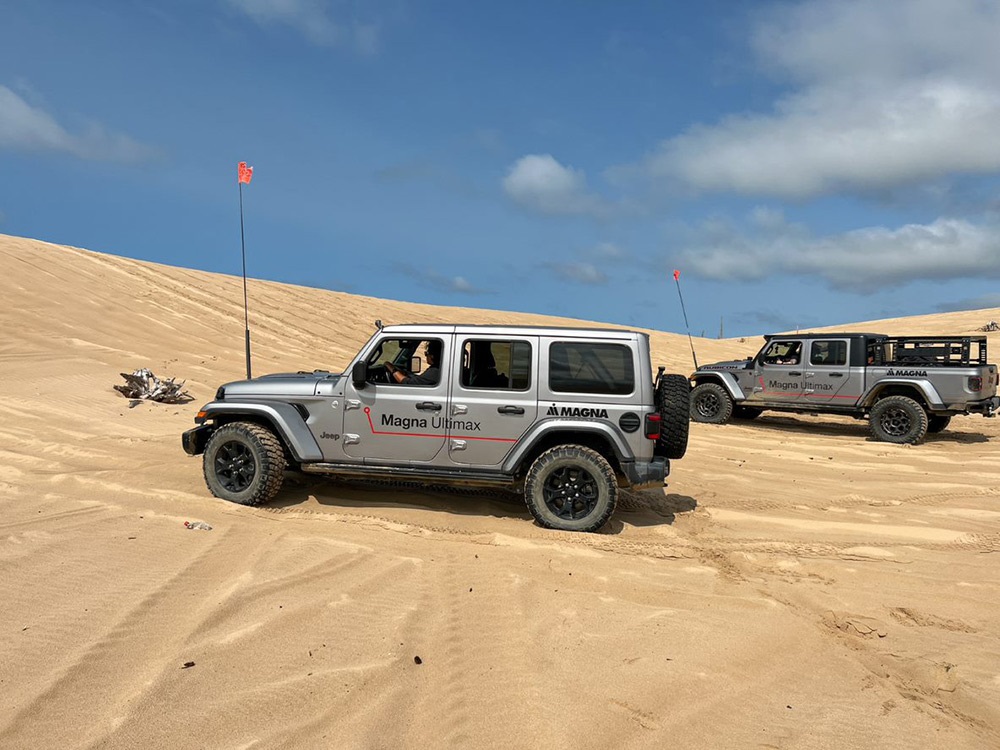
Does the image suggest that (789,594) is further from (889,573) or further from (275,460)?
(275,460)

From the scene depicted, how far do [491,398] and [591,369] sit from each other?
3.03 ft

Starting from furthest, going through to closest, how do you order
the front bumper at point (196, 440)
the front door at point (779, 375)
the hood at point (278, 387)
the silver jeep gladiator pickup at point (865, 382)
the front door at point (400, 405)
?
the front door at point (779, 375), the silver jeep gladiator pickup at point (865, 382), the front bumper at point (196, 440), the hood at point (278, 387), the front door at point (400, 405)

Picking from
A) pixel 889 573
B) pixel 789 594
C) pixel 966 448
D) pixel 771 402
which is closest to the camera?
pixel 789 594

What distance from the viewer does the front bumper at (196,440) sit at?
6387 millimetres

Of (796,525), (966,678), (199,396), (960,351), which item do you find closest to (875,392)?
(960,351)

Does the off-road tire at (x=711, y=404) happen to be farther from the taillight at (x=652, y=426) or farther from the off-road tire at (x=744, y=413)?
the taillight at (x=652, y=426)

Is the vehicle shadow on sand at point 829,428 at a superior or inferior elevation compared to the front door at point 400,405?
inferior

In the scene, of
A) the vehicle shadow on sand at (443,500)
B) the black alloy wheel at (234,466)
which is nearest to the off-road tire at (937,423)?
the vehicle shadow on sand at (443,500)

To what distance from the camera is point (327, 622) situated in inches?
149

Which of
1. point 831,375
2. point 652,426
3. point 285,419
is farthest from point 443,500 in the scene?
point 831,375

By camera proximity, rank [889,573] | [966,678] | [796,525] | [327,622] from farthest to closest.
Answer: [796,525] < [889,573] < [327,622] < [966,678]

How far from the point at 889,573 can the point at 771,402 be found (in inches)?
314

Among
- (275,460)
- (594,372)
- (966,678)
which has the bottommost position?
(966,678)

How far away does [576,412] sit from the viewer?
5.77 metres
